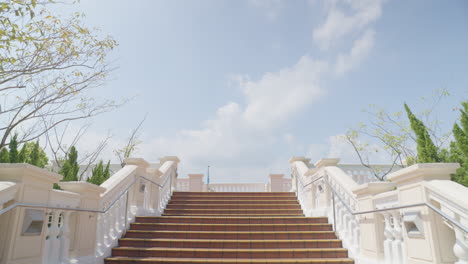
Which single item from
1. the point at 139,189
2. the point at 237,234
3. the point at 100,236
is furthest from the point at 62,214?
the point at 237,234

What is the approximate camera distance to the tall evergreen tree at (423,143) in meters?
6.67

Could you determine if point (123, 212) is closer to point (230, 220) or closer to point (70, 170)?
point (70, 170)

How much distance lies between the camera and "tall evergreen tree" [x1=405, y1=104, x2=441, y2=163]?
6668 millimetres

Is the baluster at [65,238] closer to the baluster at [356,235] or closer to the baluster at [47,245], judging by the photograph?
the baluster at [47,245]

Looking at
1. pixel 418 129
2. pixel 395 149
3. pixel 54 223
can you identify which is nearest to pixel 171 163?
pixel 54 223

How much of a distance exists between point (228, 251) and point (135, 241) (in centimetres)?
175

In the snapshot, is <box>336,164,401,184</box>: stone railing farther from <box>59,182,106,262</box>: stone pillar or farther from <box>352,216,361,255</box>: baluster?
<box>59,182,106,262</box>: stone pillar

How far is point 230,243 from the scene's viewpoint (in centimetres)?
540

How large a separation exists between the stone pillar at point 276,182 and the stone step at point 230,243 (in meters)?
7.55

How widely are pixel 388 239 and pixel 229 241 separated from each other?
2747 millimetres

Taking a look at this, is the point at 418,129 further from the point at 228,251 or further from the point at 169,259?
the point at 169,259

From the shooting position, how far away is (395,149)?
13.9 m

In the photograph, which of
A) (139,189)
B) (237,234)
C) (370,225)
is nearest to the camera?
(370,225)

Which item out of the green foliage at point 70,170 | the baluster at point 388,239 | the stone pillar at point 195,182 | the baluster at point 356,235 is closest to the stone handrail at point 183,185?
the stone pillar at point 195,182
